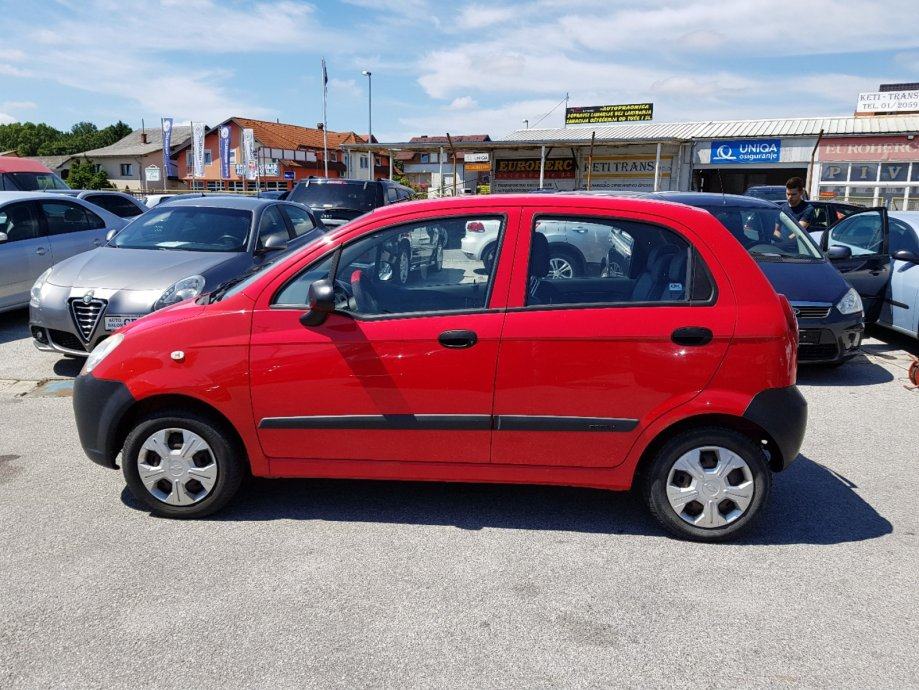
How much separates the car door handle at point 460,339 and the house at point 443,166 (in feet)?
83.1

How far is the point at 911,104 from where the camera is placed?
40344 millimetres

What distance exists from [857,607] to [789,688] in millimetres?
752

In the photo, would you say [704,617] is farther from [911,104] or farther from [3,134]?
[3,134]

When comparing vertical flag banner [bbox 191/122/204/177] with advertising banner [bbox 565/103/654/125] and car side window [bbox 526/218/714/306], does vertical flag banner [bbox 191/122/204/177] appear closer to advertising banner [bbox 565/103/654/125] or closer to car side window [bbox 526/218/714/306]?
advertising banner [bbox 565/103/654/125]

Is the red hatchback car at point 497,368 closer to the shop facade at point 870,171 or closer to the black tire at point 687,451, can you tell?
the black tire at point 687,451

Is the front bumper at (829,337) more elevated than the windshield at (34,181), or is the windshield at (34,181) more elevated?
the windshield at (34,181)

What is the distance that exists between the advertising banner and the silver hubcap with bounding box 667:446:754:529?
162ft

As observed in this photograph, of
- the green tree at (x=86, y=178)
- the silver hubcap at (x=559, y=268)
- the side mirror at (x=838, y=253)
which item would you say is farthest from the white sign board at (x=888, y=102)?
the green tree at (x=86, y=178)

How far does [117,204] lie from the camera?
1289 centimetres

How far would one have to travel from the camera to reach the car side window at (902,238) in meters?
8.27

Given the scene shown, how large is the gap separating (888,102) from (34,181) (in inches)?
1667

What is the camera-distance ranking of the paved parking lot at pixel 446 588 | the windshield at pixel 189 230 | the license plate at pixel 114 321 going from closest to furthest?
the paved parking lot at pixel 446 588, the license plate at pixel 114 321, the windshield at pixel 189 230

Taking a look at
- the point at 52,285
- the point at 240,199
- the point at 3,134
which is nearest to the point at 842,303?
the point at 240,199

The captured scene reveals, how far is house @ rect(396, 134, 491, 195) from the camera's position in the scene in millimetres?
31703
